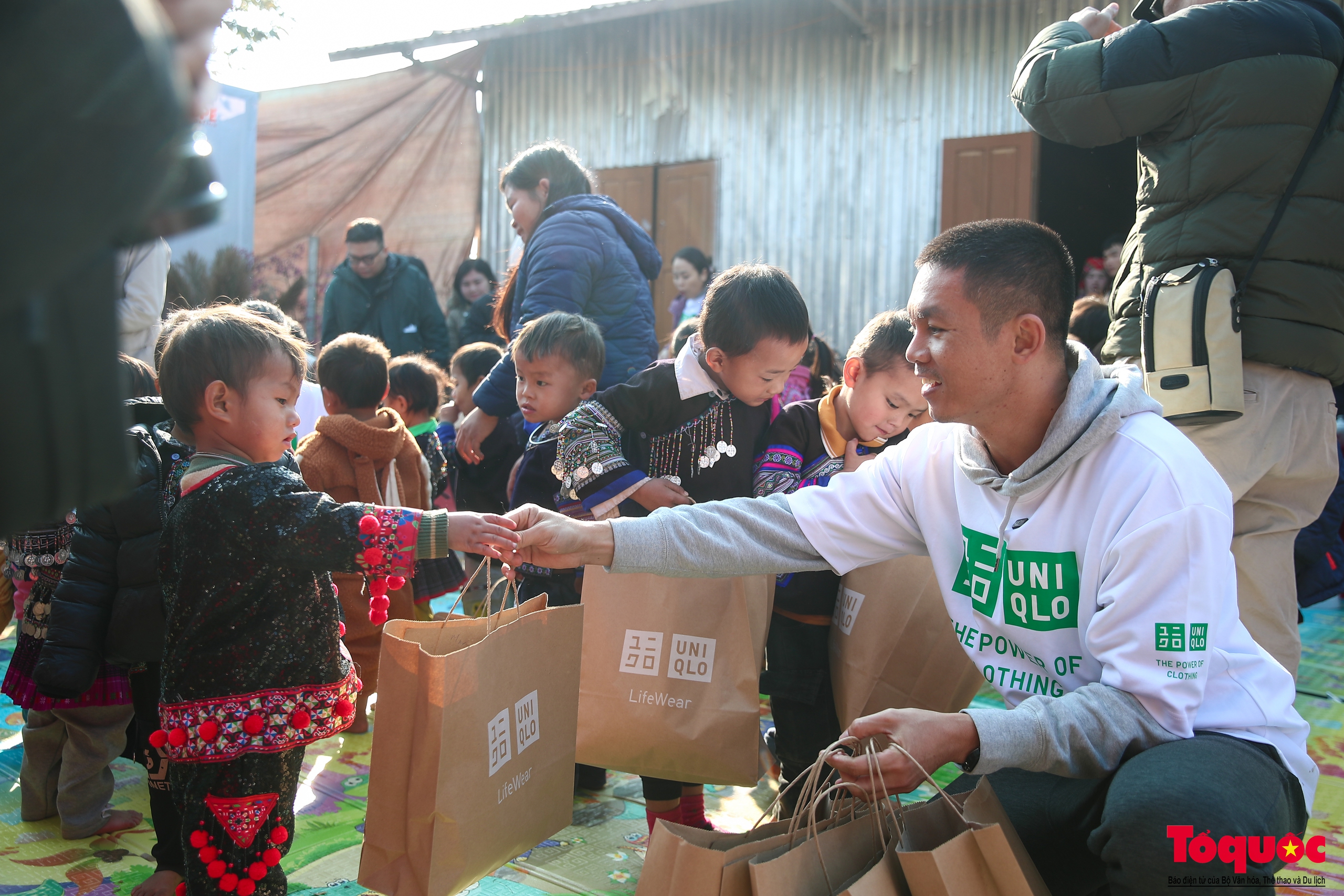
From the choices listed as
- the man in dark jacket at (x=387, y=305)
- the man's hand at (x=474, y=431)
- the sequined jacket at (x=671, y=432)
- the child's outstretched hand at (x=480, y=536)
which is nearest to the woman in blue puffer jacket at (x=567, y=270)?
the man's hand at (x=474, y=431)

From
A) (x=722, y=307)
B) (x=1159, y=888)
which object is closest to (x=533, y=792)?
(x=1159, y=888)

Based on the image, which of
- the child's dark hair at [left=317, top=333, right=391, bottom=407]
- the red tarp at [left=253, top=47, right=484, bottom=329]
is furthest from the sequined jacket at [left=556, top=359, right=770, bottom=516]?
the red tarp at [left=253, top=47, right=484, bottom=329]

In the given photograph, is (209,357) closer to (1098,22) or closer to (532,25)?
(1098,22)

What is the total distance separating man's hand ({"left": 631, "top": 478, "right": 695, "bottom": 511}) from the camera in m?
2.58

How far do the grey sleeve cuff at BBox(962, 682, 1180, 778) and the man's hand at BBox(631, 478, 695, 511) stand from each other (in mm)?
1131

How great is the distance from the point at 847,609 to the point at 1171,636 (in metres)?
0.95

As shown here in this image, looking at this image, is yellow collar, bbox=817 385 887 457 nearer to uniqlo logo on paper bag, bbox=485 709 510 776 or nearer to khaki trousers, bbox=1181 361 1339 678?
khaki trousers, bbox=1181 361 1339 678

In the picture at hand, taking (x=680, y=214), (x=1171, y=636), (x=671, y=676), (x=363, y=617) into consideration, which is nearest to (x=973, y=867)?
(x=1171, y=636)

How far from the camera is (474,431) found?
3.47 m

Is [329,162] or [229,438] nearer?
[229,438]

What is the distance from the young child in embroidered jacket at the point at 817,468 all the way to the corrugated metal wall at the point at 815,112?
5002mm

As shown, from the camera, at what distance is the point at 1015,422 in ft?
6.22

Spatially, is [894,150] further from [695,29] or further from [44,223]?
[44,223]

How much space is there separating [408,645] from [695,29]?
8.06 metres
